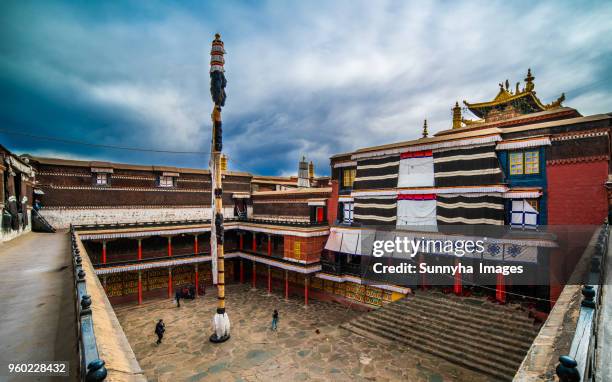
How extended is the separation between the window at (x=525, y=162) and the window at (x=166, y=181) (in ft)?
93.6

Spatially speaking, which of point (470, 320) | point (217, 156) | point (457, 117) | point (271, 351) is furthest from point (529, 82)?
point (271, 351)

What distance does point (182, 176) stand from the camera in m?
29.0

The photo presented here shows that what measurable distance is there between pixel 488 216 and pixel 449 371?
7.73m

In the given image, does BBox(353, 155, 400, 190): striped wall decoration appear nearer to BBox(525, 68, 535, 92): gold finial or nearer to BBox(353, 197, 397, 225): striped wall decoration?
BBox(353, 197, 397, 225): striped wall decoration

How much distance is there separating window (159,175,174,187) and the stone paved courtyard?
12161 mm

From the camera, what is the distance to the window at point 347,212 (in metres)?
21.3

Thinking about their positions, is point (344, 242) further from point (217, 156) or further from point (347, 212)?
point (217, 156)

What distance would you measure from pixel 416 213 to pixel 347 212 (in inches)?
231

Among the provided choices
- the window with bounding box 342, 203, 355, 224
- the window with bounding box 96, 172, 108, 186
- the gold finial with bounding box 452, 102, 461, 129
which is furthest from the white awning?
the window with bounding box 96, 172, 108, 186

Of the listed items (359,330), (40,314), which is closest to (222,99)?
(40,314)

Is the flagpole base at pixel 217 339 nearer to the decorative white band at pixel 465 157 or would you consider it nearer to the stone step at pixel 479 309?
the stone step at pixel 479 309

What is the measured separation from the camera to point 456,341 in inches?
516

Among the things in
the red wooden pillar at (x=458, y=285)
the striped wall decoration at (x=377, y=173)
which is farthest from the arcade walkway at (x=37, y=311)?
the red wooden pillar at (x=458, y=285)

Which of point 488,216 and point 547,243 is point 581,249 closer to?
point 547,243
